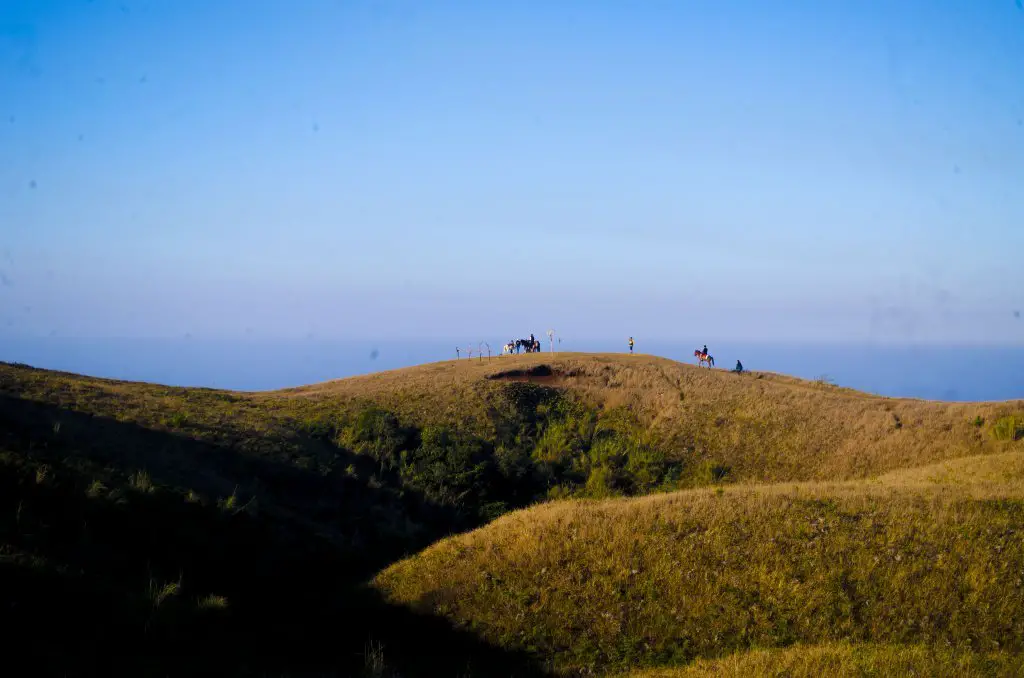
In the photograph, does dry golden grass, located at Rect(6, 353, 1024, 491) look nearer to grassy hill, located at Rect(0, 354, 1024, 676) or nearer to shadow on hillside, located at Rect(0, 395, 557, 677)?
grassy hill, located at Rect(0, 354, 1024, 676)

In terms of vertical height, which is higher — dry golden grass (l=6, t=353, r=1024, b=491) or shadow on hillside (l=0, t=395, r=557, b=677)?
dry golden grass (l=6, t=353, r=1024, b=491)

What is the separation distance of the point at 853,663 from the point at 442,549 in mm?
12024

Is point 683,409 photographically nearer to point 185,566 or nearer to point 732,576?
point 732,576

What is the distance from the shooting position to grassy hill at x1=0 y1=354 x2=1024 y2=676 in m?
14.2

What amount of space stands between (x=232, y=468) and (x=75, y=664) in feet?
49.4

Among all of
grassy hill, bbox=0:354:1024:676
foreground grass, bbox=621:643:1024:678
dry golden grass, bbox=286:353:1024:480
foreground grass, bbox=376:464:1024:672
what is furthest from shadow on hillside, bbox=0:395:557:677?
dry golden grass, bbox=286:353:1024:480

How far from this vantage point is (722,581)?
1727 cm

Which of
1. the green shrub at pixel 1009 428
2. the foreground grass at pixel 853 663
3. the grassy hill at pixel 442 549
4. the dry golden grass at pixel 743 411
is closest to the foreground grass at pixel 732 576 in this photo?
the grassy hill at pixel 442 549

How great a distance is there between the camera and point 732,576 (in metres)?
17.4

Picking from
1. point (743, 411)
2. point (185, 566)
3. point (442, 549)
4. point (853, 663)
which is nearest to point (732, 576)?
point (853, 663)

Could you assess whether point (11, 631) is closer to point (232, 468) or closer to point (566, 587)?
point (566, 587)

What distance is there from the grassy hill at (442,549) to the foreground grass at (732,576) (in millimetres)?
77

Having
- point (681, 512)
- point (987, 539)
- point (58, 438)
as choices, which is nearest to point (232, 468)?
point (58, 438)

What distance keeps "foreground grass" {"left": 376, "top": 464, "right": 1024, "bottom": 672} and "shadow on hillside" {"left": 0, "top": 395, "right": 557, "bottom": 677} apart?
5.48 feet
